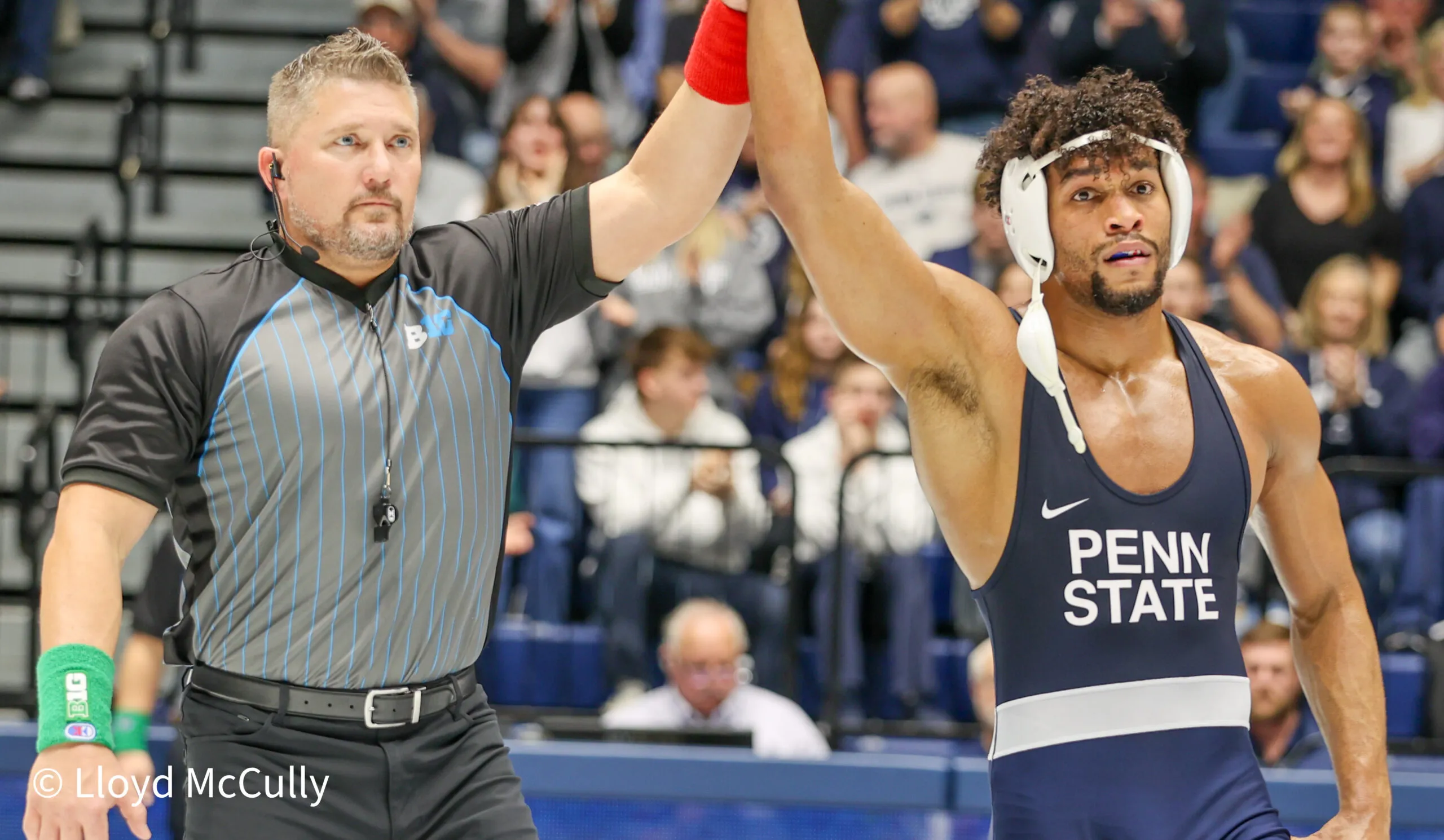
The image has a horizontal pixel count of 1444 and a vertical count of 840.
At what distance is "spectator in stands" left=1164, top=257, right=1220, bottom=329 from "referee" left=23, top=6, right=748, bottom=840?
3.33 m

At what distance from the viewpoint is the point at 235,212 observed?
7863 millimetres

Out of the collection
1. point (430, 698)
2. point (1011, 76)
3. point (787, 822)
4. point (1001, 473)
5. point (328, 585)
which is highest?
point (1011, 76)

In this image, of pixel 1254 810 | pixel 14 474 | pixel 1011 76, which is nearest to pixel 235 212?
pixel 14 474

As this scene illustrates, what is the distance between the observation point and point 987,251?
6457mm

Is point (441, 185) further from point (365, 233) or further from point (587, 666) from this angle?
point (365, 233)

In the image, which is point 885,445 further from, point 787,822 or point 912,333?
point 912,333

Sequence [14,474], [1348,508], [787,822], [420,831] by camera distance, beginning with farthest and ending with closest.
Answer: [14,474], [1348,508], [787,822], [420,831]

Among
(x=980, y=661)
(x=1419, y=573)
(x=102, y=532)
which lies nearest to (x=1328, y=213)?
(x=1419, y=573)

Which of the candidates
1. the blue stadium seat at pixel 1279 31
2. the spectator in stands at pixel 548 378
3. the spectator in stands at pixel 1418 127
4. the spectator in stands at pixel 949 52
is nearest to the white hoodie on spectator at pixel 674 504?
the spectator in stands at pixel 548 378

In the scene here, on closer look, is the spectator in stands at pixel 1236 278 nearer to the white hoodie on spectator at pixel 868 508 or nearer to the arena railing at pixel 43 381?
the white hoodie on spectator at pixel 868 508

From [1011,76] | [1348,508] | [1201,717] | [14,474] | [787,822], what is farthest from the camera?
[1011,76]

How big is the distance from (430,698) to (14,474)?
15.4 ft

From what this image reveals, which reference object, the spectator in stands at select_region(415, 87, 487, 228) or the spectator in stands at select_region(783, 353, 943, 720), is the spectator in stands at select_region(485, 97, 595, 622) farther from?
the spectator in stands at select_region(783, 353, 943, 720)

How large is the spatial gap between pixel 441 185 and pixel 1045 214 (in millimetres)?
4323
